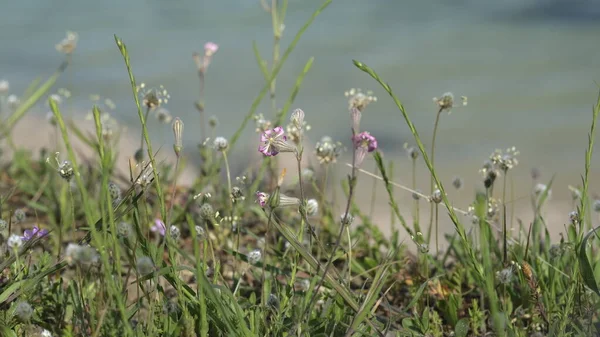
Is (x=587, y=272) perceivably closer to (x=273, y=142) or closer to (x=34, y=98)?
(x=273, y=142)

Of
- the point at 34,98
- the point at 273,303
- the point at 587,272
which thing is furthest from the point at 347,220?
the point at 34,98

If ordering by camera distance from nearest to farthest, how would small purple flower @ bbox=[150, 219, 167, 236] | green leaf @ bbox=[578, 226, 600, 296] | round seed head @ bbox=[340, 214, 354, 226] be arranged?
round seed head @ bbox=[340, 214, 354, 226]
small purple flower @ bbox=[150, 219, 167, 236]
green leaf @ bbox=[578, 226, 600, 296]

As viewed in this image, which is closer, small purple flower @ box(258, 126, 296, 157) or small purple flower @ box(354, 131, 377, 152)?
small purple flower @ box(354, 131, 377, 152)

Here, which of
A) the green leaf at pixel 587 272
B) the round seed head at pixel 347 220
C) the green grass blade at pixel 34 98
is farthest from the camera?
the green grass blade at pixel 34 98

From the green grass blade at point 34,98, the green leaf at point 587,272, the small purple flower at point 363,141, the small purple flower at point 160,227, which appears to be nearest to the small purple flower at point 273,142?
the small purple flower at point 363,141

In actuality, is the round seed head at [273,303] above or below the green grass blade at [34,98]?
below

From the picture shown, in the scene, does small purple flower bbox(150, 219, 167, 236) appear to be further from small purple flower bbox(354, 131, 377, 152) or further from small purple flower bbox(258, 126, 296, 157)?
small purple flower bbox(354, 131, 377, 152)

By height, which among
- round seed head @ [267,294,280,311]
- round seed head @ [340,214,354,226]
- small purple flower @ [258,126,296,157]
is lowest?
round seed head @ [267,294,280,311]

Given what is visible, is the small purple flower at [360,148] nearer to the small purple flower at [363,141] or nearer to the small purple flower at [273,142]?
the small purple flower at [363,141]

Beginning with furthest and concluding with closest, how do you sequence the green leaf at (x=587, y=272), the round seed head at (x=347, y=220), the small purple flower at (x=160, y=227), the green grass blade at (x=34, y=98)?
the green grass blade at (x=34, y=98), the green leaf at (x=587, y=272), the small purple flower at (x=160, y=227), the round seed head at (x=347, y=220)

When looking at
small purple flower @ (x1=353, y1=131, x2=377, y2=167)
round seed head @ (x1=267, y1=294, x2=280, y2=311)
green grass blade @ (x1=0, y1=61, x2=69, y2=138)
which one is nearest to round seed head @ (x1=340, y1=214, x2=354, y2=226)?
small purple flower @ (x1=353, y1=131, x2=377, y2=167)

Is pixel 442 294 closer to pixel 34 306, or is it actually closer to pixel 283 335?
pixel 283 335
